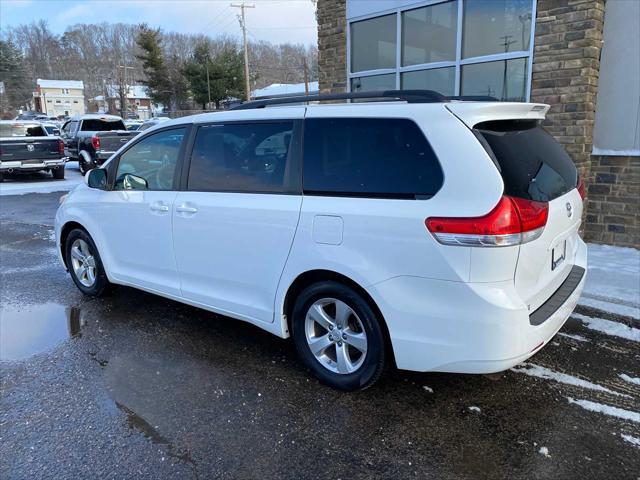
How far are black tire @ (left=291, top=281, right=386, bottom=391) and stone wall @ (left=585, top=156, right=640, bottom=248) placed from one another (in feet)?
16.6

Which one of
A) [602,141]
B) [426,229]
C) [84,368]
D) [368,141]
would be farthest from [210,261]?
[602,141]

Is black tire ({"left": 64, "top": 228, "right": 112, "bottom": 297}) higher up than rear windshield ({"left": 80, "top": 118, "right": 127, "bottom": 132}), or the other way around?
rear windshield ({"left": 80, "top": 118, "right": 127, "bottom": 132})

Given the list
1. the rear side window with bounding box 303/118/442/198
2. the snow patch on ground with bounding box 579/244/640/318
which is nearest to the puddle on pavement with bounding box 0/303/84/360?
the rear side window with bounding box 303/118/442/198

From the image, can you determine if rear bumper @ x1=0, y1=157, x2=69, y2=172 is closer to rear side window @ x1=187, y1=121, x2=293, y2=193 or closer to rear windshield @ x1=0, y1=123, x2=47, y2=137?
rear windshield @ x1=0, y1=123, x2=47, y2=137

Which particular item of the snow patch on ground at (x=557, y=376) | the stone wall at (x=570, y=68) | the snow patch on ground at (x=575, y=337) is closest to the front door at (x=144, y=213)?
the snow patch on ground at (x=557, y=376)

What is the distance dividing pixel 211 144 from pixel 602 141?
5222 millimetres

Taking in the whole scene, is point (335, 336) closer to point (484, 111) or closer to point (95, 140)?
point (484, 111)

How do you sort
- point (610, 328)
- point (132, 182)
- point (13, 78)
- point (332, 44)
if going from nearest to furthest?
point (610, 328) < point (132, 182) < point (332, 44) < point (13, 78)

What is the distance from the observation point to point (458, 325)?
2.63 m

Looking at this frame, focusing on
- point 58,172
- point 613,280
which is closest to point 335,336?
point 613,280

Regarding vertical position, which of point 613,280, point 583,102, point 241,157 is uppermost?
point 583,102

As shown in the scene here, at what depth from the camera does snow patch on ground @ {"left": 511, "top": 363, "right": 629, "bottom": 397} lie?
126 inches

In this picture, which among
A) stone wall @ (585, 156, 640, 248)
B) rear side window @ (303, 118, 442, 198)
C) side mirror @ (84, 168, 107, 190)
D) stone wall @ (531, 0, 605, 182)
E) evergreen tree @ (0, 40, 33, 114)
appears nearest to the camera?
rear side window @ (303, 118, 442, 198)

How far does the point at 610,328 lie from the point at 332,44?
21.9 ft
